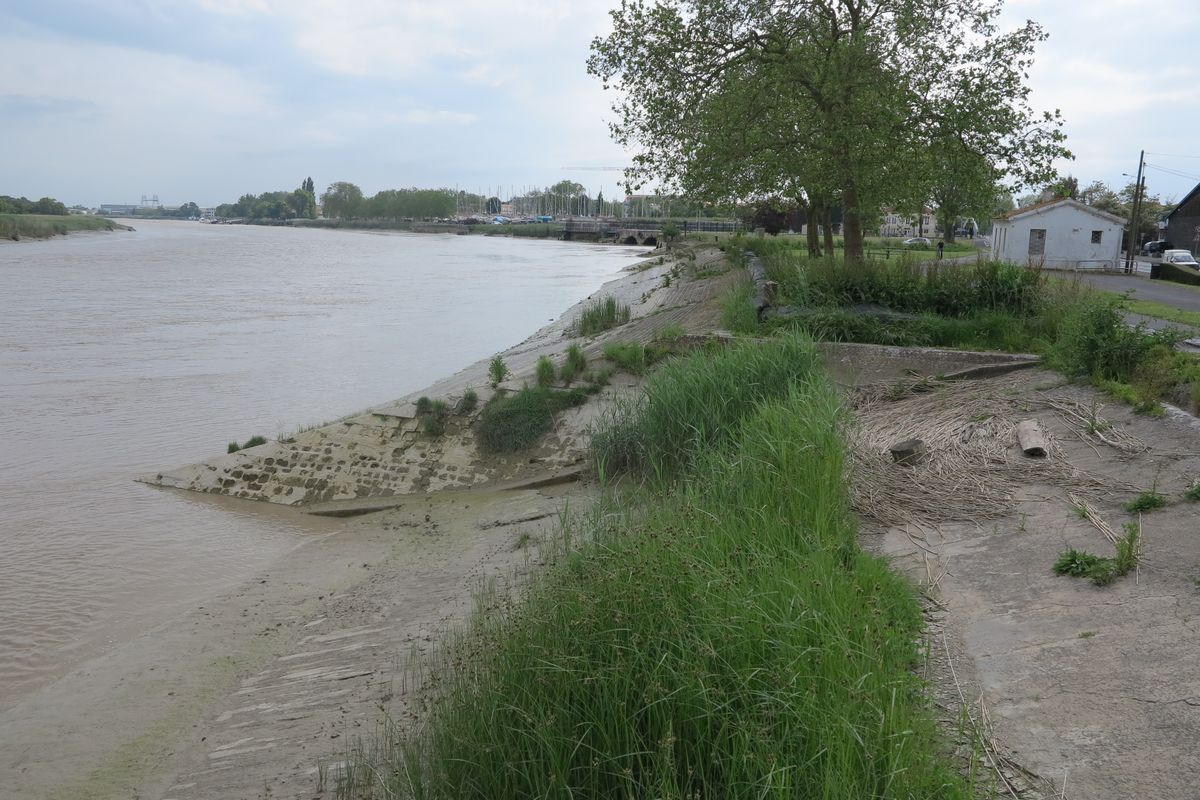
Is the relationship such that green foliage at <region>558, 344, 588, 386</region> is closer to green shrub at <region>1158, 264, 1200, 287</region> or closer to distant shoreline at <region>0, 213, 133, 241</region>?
green shrub at <region>1158, 264, 1200, 287</region>

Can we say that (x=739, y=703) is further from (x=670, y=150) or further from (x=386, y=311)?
(x=386, y=311)

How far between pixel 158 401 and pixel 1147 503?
19.0 meters

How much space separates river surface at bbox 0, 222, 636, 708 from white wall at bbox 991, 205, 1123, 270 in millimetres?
22673

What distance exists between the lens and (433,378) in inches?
908

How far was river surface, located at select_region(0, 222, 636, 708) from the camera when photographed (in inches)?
392

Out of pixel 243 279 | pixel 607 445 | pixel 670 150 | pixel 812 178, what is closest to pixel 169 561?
pixel 607 445

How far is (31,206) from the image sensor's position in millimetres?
159750

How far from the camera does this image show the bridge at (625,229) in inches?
4882

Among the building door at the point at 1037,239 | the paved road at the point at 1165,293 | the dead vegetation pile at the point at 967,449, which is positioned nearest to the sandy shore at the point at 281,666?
the dead vegetation pile at the point at 967,449

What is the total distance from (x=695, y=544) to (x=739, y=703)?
1486 mm

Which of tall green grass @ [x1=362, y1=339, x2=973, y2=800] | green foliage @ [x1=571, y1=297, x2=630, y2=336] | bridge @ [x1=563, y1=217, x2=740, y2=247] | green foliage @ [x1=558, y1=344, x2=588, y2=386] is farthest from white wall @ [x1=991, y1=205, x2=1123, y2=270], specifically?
bridge @ [x1=563, y1=217, x2=740, y2=247]

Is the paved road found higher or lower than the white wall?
lower

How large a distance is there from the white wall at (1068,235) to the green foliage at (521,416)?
39102 millimetres

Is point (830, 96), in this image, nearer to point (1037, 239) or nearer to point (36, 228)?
point (1037, 239)
